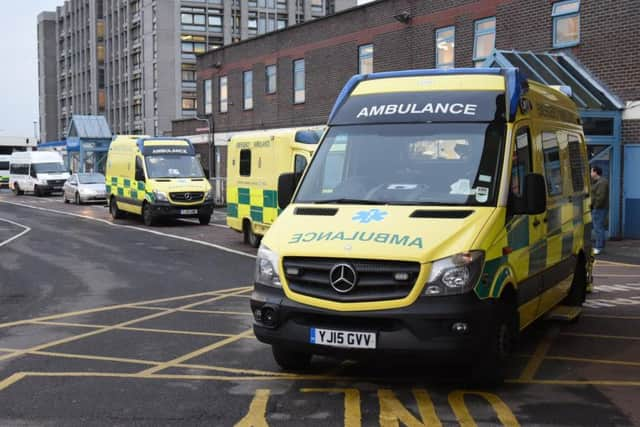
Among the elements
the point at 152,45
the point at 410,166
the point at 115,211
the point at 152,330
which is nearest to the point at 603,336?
the point at 410,166

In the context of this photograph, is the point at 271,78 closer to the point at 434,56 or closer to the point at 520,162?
the point at 434,56

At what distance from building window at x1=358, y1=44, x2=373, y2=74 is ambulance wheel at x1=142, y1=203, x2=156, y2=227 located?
31.7 ft

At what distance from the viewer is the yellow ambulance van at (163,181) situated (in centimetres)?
2397

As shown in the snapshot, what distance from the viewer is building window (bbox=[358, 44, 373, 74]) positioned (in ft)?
97.2

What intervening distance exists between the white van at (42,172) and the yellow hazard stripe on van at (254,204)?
100 ft

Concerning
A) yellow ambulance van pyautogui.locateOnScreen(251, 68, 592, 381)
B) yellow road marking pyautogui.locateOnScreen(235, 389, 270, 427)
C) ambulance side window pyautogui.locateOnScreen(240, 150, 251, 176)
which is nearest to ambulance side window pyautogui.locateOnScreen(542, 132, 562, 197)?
yellow ambulance van pyautogui.locateOnScreen(251, 68, 592, 381)

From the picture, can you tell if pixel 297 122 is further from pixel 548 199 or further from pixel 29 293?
pixel 548 199

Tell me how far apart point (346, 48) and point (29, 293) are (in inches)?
830

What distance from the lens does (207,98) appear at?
42781mm

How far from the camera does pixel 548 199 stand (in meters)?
7.83

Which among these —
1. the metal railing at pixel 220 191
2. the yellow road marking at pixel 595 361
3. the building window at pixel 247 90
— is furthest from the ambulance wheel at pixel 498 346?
the building window at pixel 247 90

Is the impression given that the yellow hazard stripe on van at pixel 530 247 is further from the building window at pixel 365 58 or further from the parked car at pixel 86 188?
the parked car at pixel 86 188

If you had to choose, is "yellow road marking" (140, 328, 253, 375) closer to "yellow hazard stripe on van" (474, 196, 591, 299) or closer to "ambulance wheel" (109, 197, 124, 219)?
"yellow hazard stripe on van" (474, 196, 591, 299)

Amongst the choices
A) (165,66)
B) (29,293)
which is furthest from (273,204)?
(165,66)
